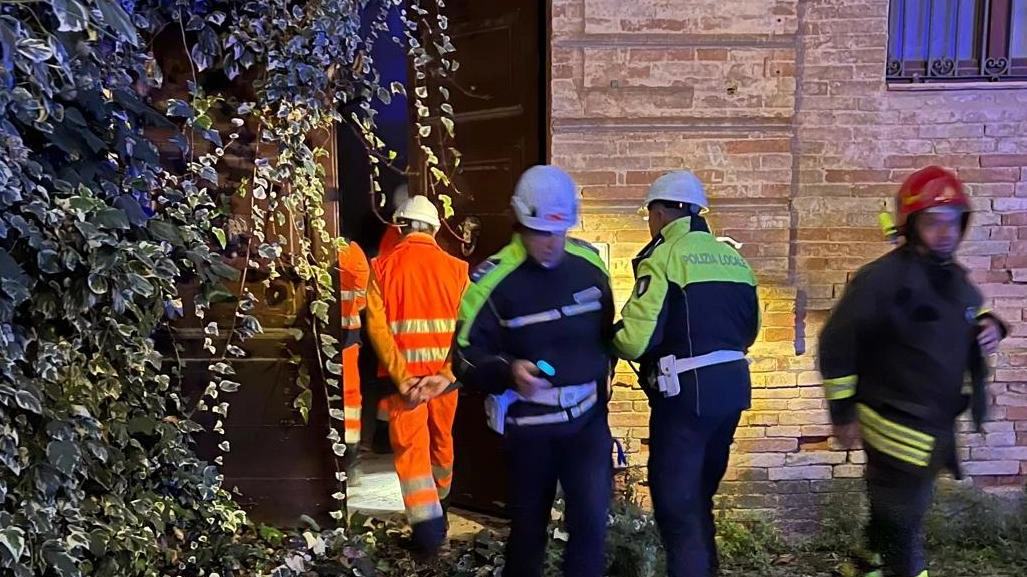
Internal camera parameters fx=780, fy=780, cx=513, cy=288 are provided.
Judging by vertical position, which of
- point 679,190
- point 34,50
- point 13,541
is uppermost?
point 34,50

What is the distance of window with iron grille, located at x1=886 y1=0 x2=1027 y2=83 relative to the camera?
4027 millimetres

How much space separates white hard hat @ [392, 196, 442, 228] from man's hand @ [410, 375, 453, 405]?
2.65ft

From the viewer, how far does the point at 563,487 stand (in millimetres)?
2992

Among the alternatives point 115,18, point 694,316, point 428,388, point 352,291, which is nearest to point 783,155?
point 694,316

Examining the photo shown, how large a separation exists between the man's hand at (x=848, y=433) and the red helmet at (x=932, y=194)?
2.56 feet

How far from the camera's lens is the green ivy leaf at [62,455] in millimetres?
2840

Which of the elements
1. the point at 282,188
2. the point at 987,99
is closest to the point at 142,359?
the point at 282,188

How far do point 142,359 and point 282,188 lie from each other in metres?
1.09

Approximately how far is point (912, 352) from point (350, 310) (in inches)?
105

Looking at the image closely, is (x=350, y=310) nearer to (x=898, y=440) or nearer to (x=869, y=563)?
(x=898, y=440)

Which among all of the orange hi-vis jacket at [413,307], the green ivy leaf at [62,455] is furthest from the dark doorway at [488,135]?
the green ivy leaf at [62,455]

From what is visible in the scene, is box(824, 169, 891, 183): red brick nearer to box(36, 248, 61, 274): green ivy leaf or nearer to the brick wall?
the brick wall

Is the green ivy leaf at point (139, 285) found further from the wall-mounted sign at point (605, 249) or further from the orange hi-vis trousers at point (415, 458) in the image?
the wall-mounted sign at point (605, 249)

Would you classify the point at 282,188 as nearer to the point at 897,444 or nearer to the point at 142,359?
the point at 142,359
